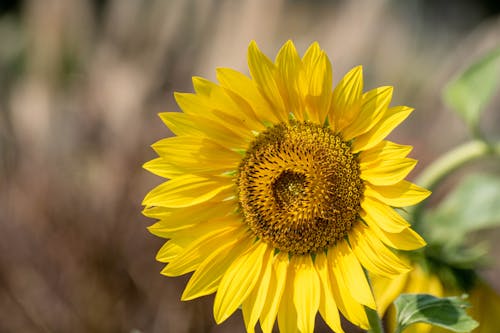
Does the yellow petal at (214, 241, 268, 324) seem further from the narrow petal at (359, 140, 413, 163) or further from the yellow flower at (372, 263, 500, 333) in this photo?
the yellow flower at (372, 263, 500, 333)

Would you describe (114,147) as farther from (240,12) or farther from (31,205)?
(240,12)

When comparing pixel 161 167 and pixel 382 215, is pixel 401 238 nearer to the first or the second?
pixel 382 215

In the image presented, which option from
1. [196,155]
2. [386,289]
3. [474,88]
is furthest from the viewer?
[474,88]

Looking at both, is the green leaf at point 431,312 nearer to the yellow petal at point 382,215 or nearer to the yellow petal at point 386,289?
the yellow petal at point 382,215

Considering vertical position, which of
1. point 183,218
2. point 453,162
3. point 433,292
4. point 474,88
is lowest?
point 433,292

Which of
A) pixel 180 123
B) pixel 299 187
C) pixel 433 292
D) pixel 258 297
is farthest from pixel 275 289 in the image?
pixel 433 292

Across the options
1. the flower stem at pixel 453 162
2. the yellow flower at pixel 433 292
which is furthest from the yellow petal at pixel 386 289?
the flower stem at pixel 453 162

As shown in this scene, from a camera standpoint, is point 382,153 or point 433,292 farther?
point 433,292
